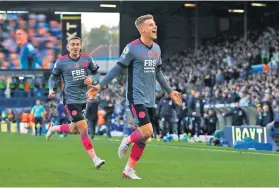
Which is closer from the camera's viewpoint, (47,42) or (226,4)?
(47,42)

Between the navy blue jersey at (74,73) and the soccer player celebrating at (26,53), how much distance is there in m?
33.5

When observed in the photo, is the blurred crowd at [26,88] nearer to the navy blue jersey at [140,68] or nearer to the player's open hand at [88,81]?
the player's open hand at [88,81]

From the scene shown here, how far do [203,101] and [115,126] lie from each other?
6759mm

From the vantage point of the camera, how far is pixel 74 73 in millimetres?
15969

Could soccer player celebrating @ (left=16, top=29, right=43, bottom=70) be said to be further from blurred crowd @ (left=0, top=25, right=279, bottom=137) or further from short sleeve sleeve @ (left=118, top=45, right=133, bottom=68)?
short sleeve sleeve @ (left=118, top=45, right=133, bottom=68)

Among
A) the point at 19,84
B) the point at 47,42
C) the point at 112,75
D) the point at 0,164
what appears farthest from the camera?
the point at 19,84

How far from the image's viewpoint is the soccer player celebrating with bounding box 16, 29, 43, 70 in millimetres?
49469

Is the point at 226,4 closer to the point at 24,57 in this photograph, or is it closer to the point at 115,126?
the point at 24,57

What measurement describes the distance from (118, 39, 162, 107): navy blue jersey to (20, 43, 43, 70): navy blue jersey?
3680 cm

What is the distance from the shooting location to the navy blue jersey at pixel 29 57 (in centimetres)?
4947

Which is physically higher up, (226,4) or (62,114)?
(226,4)

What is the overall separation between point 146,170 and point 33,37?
3531 centimetres

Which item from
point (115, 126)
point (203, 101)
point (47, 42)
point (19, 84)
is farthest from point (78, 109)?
point (19, 84)

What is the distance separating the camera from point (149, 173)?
14.4 meters
